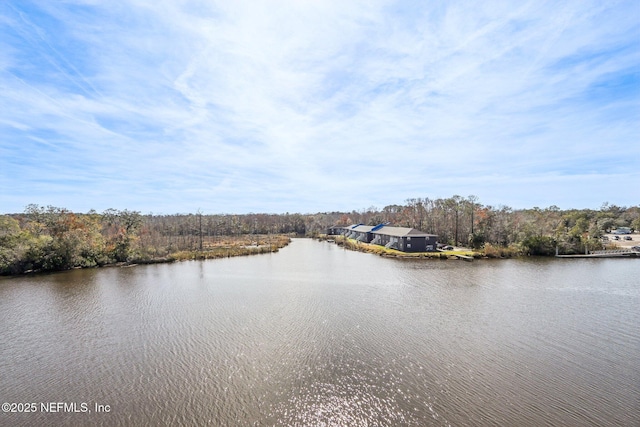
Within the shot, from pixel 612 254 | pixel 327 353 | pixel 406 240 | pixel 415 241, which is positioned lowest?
pixel 327 353

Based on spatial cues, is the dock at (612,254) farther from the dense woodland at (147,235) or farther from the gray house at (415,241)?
the gray house at (415,241)

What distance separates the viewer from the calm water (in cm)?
849

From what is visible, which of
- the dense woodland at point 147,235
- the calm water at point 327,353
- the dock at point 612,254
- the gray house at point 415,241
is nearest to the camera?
the calm water at point 327,353

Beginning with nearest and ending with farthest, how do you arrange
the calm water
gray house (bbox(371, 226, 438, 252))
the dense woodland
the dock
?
the calm water, the dense woodland, the dock, gray house (bbox(371, 226, 438, 252))

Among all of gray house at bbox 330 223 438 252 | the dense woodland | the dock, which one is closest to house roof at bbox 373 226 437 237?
gray house at bbox 330 223 438 252

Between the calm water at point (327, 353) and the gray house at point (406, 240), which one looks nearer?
the calm water at point (327, 353)

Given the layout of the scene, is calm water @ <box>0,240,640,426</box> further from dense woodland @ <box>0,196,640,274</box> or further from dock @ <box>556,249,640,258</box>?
dock @ <box>556,249,640,258</box>

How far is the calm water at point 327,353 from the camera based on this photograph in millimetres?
8492

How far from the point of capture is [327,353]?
11859 mm

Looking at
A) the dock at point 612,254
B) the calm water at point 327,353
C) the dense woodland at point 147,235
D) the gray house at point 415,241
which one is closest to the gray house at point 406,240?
the gray house at point 415,241

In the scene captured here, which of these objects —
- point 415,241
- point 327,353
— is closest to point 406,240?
point 415,241

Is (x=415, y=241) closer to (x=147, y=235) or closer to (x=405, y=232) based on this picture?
(x=405, y=232)

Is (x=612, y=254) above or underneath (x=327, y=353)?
above

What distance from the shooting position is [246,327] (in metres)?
14.6
